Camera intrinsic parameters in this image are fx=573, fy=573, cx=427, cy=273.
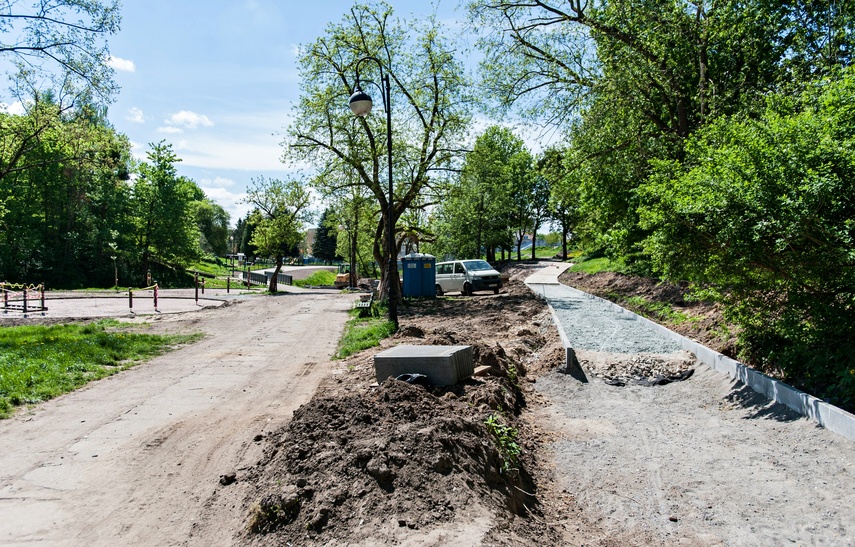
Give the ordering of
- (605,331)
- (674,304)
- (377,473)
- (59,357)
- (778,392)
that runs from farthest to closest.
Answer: (674,304) < (605,331) < (59,357) < (778,392) < (377,473)

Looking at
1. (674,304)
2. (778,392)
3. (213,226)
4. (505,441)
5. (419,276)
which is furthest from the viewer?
(213,226)

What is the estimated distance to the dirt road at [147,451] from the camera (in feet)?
14.2

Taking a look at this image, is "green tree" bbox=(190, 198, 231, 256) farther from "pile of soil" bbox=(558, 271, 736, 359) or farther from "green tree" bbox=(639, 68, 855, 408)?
"green tree" bbox=(639, 68, 855, 408)

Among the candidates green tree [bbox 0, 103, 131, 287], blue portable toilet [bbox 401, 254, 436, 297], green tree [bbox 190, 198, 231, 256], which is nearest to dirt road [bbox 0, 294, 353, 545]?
blue portable toilet [bbox 401, 254, 436, 297]

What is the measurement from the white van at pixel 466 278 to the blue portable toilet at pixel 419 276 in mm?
2071

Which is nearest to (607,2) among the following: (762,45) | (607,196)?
(762,45)

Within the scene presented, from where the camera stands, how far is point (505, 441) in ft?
20.0

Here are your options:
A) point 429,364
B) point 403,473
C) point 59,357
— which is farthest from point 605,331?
point 59,357

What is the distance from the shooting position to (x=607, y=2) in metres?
17.6

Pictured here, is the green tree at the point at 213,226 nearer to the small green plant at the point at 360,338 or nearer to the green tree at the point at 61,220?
the green tree at the point at 61,220

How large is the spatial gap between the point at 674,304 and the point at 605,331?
4.45 meters

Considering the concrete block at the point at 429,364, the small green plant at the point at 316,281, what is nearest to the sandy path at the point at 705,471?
the concrete block at the point at 429,364

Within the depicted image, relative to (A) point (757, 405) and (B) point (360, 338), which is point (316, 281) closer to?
(B) point (360, 338)

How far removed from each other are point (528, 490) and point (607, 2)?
16573 mm
